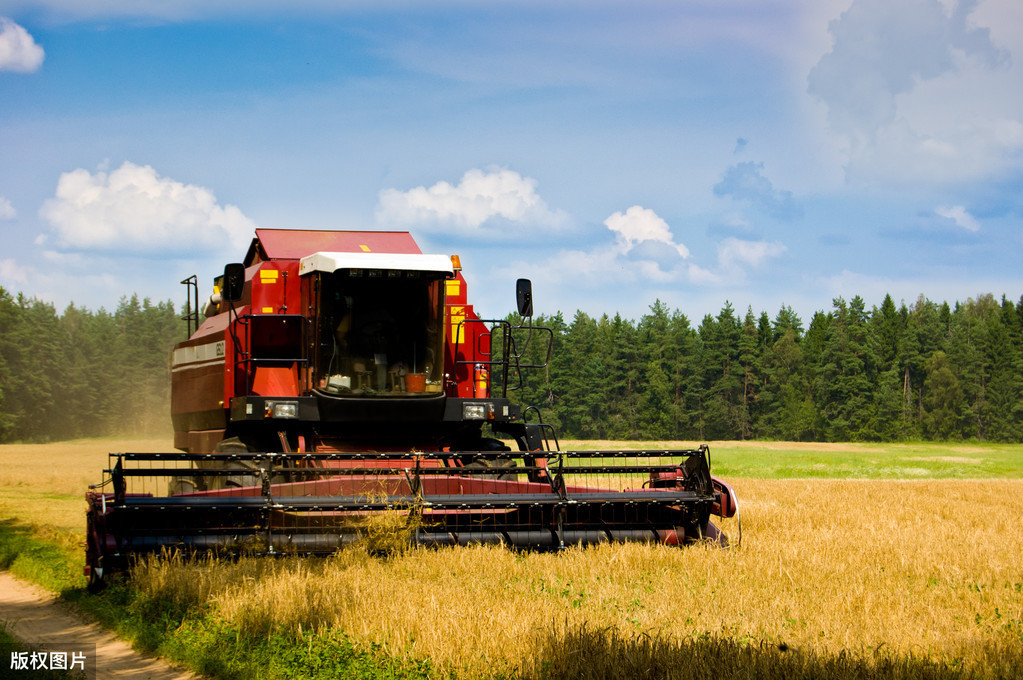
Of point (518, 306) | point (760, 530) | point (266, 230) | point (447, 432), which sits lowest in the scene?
point (760, 530)

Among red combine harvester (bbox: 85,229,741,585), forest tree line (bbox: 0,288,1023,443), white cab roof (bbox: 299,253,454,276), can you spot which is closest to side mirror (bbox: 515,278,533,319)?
red combine harvester (bbox: 85,229,741,585)

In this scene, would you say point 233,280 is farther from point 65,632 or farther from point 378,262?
point 65,632

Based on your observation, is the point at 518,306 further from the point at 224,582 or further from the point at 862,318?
the point at 862,318

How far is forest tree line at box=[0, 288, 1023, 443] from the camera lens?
8412cm

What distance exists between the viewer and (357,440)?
426 inches

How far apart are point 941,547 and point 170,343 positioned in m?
84.0

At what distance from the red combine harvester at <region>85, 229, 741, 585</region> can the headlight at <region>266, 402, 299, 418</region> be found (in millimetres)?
15

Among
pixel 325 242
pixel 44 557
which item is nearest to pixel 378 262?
pixel 325 242

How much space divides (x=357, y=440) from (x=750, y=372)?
89434 mm

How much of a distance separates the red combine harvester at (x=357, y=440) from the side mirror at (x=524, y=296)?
24 mm

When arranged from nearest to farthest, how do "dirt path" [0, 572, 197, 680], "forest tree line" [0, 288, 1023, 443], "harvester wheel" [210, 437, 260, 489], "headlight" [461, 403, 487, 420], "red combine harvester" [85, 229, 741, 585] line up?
"dirt path" [0, 572, 197, 680] < "red combine harvester" [85, 229, 741, 585] < "harvester wheel" [210, 437, 260, 489] < "headlight" [461, 403, 487, 420] < "forest tree line" [0, 288, 1023, 443]

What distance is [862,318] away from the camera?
316ft

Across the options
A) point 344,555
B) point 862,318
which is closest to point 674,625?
point 344,555

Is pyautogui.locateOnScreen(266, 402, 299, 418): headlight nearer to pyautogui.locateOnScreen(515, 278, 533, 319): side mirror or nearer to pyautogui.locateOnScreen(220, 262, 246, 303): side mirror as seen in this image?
pyautogui.locateOnScreen(220, 262, 246, 303): side mirror
